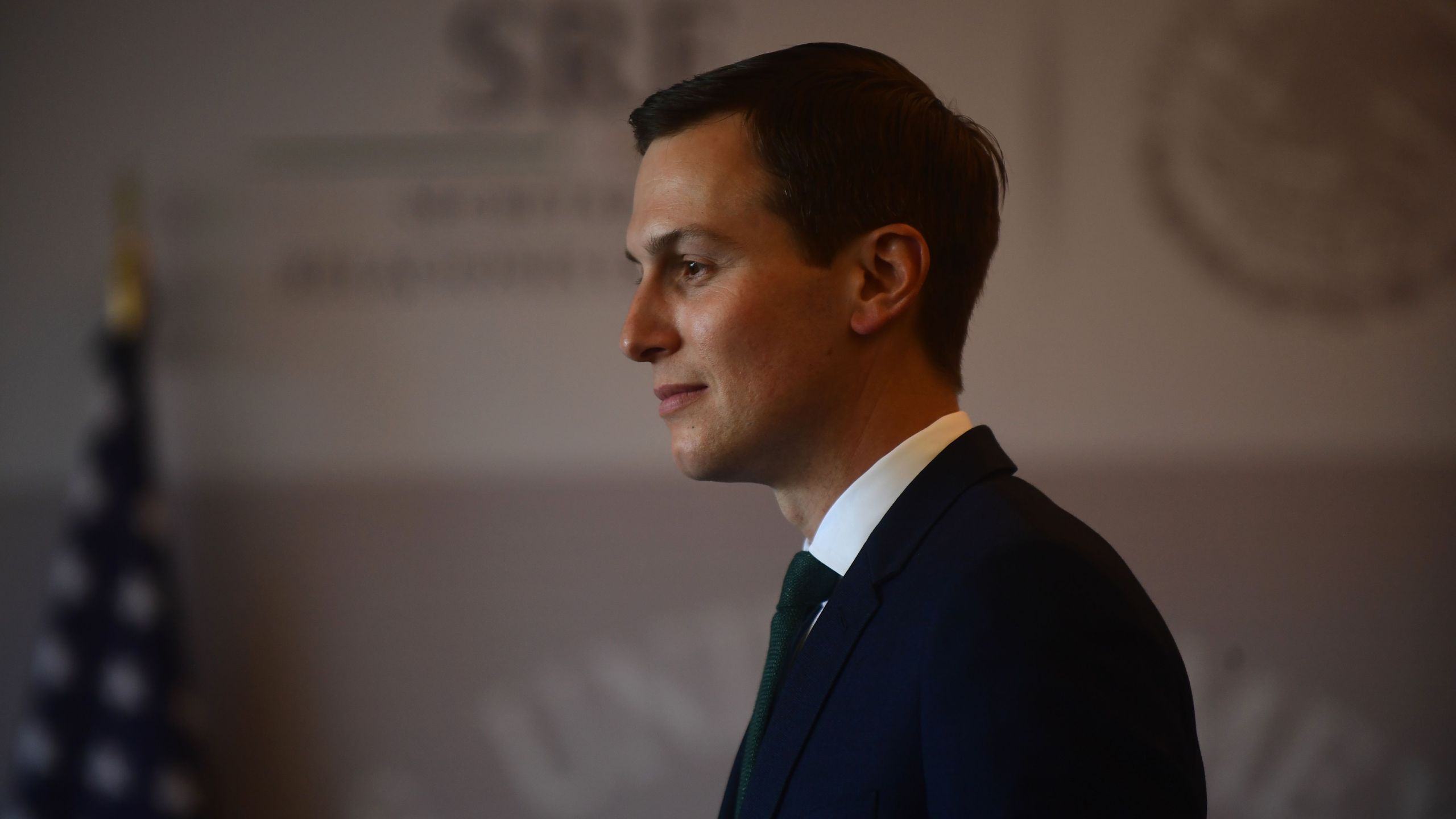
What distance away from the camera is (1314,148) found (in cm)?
310

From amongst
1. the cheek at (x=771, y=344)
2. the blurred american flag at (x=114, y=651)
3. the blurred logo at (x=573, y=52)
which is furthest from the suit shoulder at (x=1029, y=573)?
the blurred american flag at (x=114, y=651)

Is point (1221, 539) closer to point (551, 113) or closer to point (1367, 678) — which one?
point (1367, 678)

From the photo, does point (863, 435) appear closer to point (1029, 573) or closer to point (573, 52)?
point (1029, 573)

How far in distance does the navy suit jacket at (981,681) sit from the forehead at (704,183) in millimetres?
324

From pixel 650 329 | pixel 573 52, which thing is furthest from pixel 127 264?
pixel 650 329

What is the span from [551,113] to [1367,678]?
2663 millimetres

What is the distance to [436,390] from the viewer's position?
3074 millimetres

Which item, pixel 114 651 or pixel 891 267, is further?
pixel 114 651

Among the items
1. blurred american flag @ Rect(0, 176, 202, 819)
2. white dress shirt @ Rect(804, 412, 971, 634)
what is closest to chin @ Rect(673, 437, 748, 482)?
white dress shirt @ Rect(804, 412, 971, 634)

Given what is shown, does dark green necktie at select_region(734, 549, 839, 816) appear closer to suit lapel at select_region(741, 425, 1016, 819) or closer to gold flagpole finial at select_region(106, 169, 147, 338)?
suit lapel at select_region(741, 425, 1016, 819)

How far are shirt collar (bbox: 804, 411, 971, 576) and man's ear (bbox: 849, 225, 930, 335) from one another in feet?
0.41

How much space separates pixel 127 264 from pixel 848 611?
102 inches

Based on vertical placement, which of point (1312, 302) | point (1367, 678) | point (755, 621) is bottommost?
point (1367, 678)

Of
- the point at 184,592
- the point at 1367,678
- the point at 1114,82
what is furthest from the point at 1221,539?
the point at 184,592
